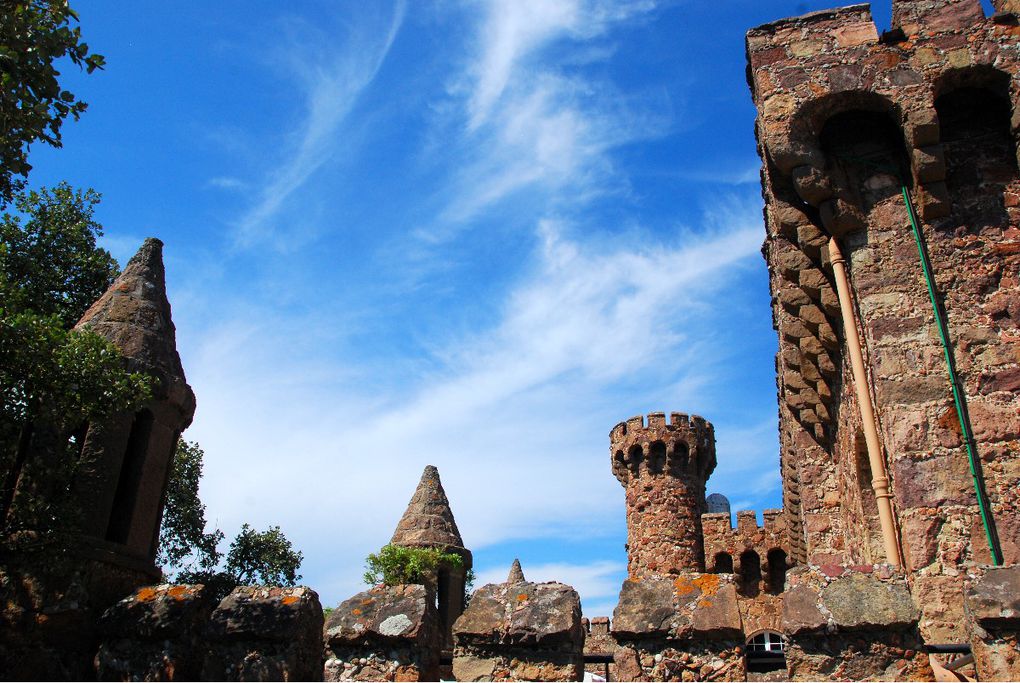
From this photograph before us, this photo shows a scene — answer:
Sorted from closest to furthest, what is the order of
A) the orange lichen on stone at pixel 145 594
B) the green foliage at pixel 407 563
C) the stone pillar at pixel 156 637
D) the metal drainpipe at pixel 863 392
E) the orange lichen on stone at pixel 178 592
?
the stone pillar at pixel 156 637, the orange lichen on stone at pixel 178 592, the orange lichen on stone at pixel 145 594, the metal drainpipe at pixel 863 392, the green foliage at pixel 407 563

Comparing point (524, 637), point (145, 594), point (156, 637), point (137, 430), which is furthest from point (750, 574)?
point (156, 637)

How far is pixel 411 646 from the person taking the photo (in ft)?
16.1

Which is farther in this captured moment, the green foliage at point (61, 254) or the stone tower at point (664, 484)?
the stone tower at point (664, 484)

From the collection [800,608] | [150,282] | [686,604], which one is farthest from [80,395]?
[800,608]

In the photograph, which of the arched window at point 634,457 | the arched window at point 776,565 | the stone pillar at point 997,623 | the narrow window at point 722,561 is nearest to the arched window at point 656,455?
the arched window at point 634,457

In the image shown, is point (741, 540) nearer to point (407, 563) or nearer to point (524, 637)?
point (407, 563)

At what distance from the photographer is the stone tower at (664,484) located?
29.1 meters

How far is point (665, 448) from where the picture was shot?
1252 inches

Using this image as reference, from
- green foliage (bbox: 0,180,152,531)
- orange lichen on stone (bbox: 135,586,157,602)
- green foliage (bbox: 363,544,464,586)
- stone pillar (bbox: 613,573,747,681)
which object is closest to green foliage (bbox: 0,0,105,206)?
green foliage (bbox: 0,180,152,531)

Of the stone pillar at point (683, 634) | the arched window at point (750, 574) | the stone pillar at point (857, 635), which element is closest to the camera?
the stone pillar at point (857, 635)

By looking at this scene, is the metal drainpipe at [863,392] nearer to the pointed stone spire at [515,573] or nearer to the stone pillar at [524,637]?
the stone pillar at [524,637]

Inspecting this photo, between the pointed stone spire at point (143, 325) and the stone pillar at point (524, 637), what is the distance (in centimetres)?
426

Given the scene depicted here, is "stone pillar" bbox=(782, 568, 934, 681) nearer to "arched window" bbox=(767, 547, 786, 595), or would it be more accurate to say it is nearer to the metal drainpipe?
the metal drainpipe

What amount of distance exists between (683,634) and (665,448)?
91.3ft
